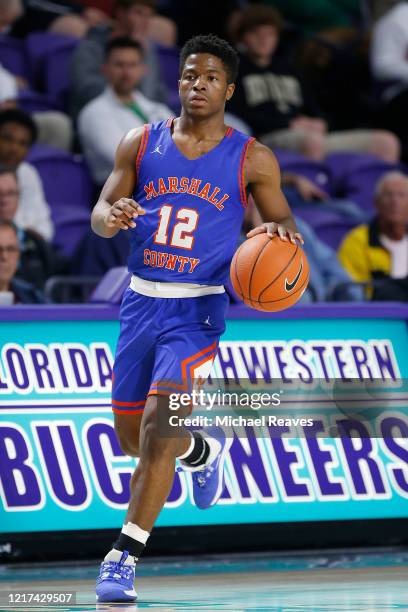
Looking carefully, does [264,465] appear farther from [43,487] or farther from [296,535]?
[43,487]

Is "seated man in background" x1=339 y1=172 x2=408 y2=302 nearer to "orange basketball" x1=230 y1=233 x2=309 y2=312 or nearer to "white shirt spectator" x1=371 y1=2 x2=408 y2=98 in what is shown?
"white shirt spectator" x1=371 y1=2 x2=408 y2=98

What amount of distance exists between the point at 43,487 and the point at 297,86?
6.23 metres

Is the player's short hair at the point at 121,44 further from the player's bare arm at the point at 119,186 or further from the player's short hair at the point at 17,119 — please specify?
the player's bare arm at the point at 119,186

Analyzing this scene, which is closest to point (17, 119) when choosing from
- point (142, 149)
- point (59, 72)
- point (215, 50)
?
point (59, 72)

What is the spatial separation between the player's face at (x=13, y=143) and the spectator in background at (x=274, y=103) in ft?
8.06

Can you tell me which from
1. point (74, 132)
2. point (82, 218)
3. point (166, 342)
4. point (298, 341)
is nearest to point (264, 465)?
point (298, 341)

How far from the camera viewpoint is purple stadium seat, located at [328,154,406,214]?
11.3m

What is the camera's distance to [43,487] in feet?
21.6

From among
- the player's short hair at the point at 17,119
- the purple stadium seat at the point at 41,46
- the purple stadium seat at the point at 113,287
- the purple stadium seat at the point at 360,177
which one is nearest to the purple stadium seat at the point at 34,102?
the purple stadium seat at the point at 41,46

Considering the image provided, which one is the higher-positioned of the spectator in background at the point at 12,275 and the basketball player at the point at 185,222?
the spectator in background at the point at 12,275

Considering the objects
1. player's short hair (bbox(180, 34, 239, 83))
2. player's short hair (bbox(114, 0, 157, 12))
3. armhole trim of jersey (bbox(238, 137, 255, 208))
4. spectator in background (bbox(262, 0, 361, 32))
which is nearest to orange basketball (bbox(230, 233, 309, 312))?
armhole trim of jersey (bbox(238, 137, 255, 208))

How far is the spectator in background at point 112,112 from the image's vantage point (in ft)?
32.1

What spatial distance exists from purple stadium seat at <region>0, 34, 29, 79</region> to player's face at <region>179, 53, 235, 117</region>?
5.73 metres

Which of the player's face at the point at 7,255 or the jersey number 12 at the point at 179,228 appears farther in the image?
the player's face at the point at 7,255
